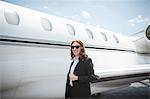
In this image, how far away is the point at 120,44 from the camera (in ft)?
10.4

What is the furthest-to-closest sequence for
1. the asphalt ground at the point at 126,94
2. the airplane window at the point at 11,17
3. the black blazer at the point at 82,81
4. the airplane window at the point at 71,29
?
the asphalt ground at the point at 126,94, the airplane window at the point at 71,29, the black blazer at the point at 82,81, the airplane window at the point at 11,17

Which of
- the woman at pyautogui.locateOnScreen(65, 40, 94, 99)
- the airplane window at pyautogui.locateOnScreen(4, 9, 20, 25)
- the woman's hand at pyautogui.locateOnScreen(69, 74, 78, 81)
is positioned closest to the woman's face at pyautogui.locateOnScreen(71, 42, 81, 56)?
the woman at pyautogui.locateOnScreen(65, 40, 94, 99)

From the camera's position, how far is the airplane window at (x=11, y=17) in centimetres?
213

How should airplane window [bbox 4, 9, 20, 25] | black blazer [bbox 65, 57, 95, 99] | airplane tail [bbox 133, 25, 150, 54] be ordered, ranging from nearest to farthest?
airplane window [bbox 4, 9, 20, 25] < black blazer [bbox 65, 57, 95, 99] < airplane tail [bbox 133, 25, 150, 54]

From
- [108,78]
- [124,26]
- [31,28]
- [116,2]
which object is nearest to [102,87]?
[108,78]

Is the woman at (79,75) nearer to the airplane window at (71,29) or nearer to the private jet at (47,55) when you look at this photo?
the private jet at (47,55)

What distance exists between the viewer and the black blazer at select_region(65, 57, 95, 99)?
2.29m

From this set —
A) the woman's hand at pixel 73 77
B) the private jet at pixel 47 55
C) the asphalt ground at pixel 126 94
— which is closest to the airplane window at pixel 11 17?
the private jet at pixel 47 55

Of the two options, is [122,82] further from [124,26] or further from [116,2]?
[116,2]

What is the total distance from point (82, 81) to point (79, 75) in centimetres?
5

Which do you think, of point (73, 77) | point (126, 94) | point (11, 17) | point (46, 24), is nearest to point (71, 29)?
point (46, 24)

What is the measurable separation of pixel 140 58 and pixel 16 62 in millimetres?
1542

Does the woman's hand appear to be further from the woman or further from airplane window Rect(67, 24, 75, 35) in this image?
airplane window Rect(67, 24, 75, 35)

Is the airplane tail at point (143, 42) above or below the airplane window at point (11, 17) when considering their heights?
below
